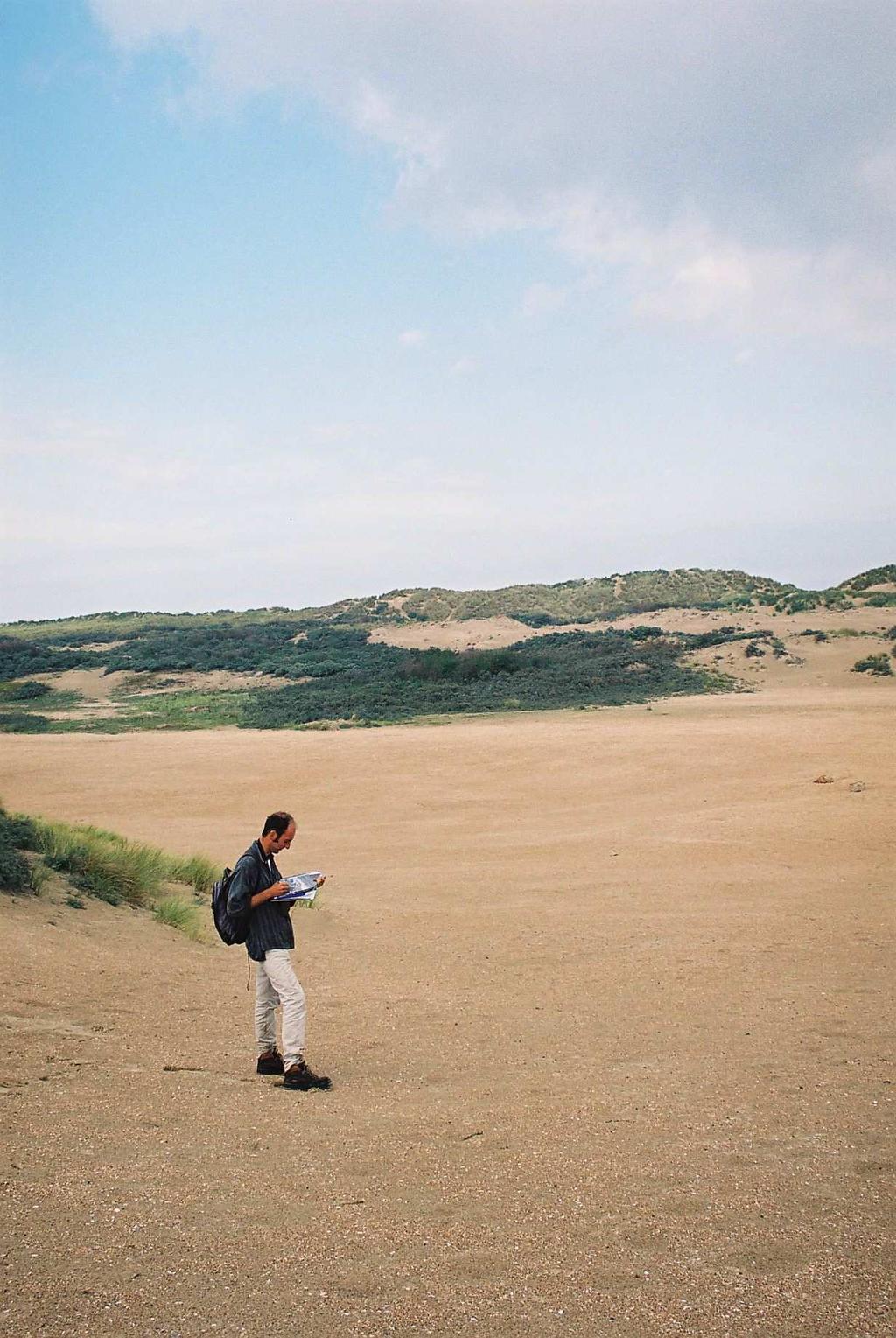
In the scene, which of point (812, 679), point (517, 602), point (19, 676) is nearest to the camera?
point (812, 679)

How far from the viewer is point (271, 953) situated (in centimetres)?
596

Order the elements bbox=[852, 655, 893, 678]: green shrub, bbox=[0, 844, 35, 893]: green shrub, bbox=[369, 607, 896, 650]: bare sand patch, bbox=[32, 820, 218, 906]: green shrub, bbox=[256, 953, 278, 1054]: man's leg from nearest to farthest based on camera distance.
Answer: bbox=[256, 953, 278, 1054]: man's leg < bbox=[0, 844, 35, 893]: green shrub < bbox=[32, 820, 218, 906]: green shrub < bbox=[852, 655, 893, 678]: green shrub < bbox=[369, 607, 896, 650]: bare sand patch

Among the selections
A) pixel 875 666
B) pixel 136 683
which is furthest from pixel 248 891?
pixel 136 683

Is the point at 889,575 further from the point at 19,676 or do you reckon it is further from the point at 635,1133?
the point at 635,1133

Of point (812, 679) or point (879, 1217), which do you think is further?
point (812, 679)

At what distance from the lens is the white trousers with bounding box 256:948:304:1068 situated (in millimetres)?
5871

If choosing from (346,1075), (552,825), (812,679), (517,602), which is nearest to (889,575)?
(812,679)

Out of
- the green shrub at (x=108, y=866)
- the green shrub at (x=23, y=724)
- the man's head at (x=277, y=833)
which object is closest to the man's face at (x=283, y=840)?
the man's head at (x=277, y=833)

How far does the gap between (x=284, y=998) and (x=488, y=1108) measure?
1.41 meters

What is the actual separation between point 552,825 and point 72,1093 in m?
13.0

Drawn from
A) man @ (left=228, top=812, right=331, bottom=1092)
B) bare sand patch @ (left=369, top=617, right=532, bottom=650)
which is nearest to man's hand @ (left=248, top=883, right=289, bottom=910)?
man @ (left=228, top=812, right=331, bottom=1092)

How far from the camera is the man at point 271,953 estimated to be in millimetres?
5875

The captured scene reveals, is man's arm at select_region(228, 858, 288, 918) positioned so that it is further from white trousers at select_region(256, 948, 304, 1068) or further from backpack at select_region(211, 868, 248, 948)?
white trousers at select_region(256, 948, 304, 1068)

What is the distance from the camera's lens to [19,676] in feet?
178
